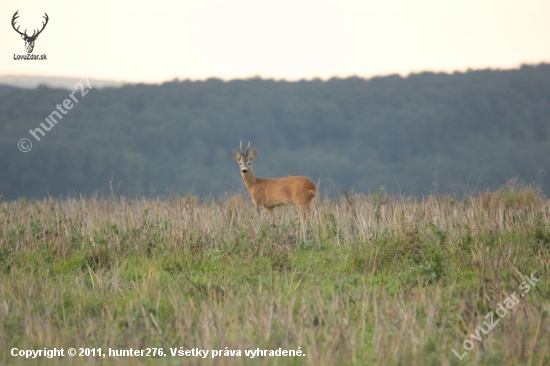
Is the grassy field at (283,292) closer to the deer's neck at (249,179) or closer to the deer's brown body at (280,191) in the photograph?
the deer's brown body at (280,191)

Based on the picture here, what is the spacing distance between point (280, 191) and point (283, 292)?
347 inches

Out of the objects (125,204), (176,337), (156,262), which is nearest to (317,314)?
(176,337)

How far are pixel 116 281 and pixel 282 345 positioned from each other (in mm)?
→ 2443

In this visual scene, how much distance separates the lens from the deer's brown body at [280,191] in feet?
47.3

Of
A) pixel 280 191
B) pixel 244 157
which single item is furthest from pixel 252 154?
pixel 280 191

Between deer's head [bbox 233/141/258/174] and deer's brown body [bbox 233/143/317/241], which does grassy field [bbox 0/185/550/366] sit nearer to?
deer's brown body [bbox 233/143/317/241]

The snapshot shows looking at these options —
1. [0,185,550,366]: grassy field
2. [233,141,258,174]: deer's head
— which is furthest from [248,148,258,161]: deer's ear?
[0,185,550,366]: grassy field

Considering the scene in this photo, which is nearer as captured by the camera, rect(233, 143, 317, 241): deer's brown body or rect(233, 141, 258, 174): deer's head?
rect(233, 143, 317, 241): deer's brown body

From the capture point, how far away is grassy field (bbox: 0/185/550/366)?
430 centimetres

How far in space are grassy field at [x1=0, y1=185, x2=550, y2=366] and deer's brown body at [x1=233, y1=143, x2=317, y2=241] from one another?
397 cm

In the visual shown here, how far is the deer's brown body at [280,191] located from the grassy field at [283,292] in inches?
156

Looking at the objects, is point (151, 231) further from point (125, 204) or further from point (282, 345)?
point (282, 345)

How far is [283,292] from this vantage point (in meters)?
6.01

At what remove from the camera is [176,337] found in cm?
463
